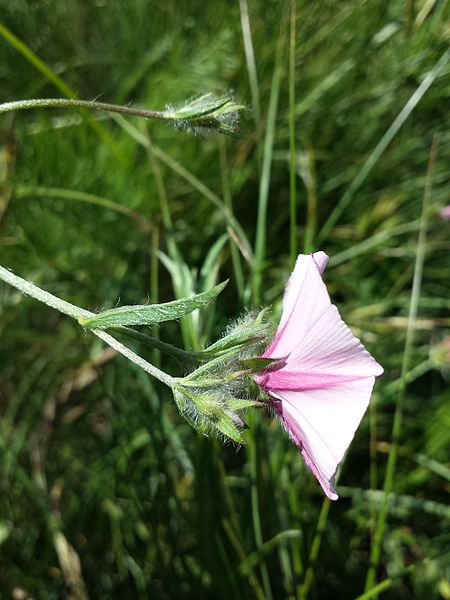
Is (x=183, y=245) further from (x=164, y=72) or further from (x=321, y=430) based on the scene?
(x=321, y=430)

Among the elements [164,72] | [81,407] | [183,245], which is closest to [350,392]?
[183,245]

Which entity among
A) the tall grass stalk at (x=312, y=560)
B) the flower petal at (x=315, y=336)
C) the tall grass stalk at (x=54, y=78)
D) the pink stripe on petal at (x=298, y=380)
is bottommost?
the tall grass stalk at (x=312, y=560)

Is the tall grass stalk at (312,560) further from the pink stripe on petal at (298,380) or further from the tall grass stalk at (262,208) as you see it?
the pink stripe on petal at (298,380)

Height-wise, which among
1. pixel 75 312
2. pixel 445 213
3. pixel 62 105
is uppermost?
pixel 445 213

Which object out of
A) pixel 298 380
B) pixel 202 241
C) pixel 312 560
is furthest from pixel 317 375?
pixel 202 241

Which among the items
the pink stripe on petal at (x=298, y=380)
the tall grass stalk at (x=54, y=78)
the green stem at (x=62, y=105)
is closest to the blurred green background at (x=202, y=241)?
the tall grass stalk at (x=54, y=78)

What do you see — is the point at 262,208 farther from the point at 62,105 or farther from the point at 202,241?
the point at 62,105

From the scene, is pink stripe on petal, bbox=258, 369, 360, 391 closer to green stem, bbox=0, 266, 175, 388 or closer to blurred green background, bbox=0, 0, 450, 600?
green stem, bbox=0, 266, 175, 388

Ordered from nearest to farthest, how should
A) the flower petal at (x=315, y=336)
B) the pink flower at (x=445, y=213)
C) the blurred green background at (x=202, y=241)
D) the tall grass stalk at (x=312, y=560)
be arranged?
the flower petal at (x=315, y=336), the tall grass stalk at (x=312, y=560), the blurred green background at (x=202, y=241), the pink flower at (x=445, y=213)
